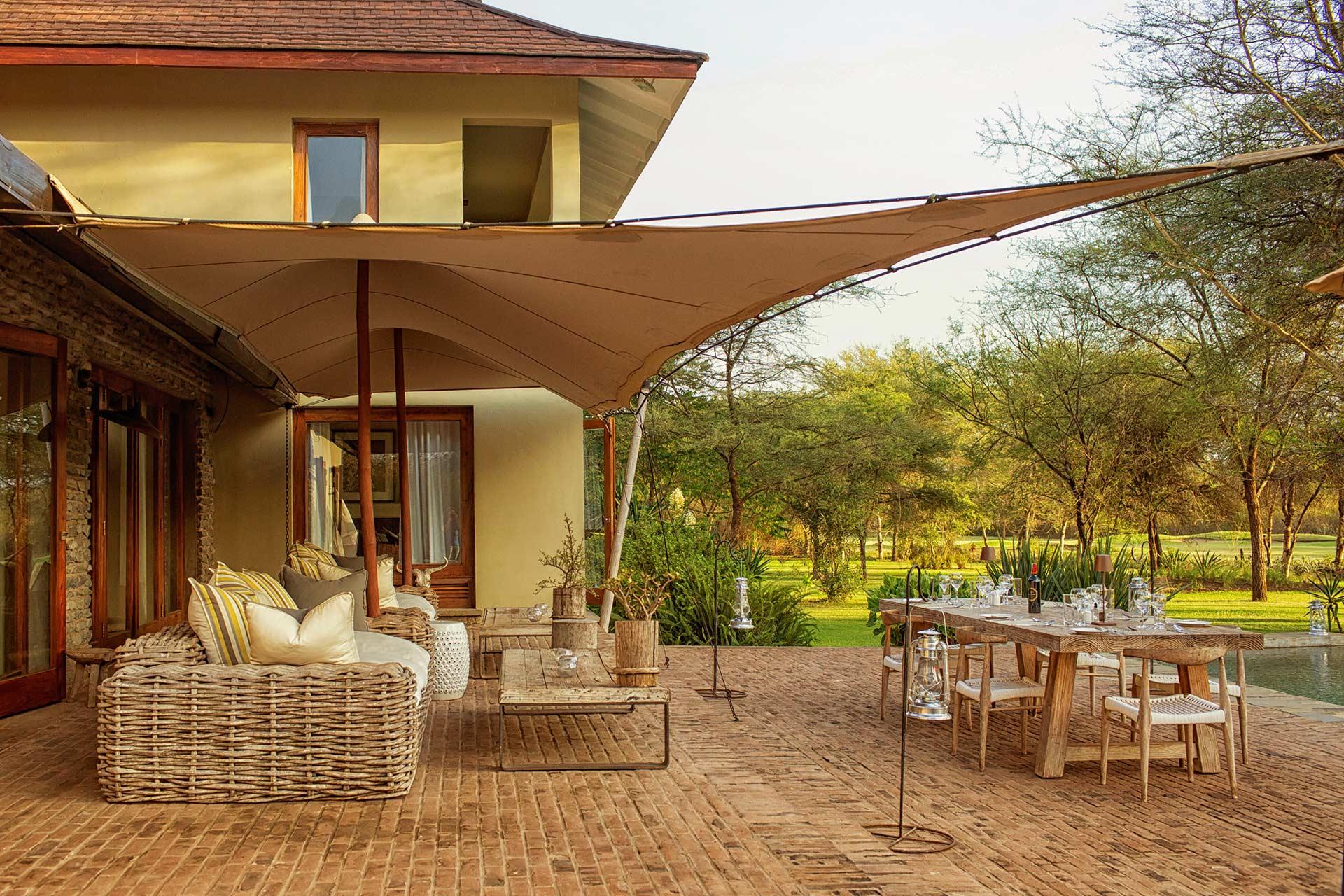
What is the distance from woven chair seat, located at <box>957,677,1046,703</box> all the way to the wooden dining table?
134 millimetres

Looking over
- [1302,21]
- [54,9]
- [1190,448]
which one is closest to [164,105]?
[54,9]

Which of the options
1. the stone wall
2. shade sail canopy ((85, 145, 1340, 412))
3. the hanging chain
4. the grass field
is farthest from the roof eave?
the grass field

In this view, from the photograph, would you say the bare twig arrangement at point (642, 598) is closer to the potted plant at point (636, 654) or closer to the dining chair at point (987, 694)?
the potted plant at point (636, 654)

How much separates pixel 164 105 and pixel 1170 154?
11046 millimetres

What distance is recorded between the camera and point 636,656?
5410 millimetres

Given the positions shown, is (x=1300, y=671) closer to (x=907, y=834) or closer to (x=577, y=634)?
(x=577, y=634)

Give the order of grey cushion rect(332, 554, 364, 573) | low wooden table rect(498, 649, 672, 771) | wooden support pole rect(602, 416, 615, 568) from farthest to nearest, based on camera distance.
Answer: wooden support pole rect(602, 416, 615, 568) < grey cushion rect(332, 554, 364, 573) < low wooden table rect(498, 649, 672, 771)

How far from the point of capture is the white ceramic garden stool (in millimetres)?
7203

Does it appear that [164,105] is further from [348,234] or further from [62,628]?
[348,234]

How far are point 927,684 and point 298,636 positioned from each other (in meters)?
2.63

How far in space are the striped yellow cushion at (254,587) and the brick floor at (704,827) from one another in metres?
1.02

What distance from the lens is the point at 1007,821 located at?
456 centimetres

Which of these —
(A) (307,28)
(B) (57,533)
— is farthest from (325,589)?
(A) (307,28)

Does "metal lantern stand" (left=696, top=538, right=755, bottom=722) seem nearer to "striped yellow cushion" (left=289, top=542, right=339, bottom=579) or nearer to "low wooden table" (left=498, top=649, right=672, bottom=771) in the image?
Answer: "low wooden table" (left=498, top=649, right=672, bottom=771)
